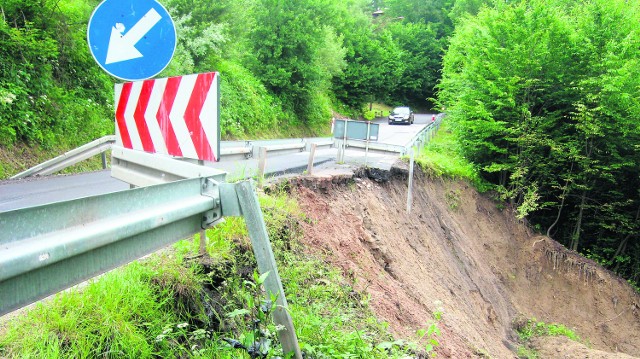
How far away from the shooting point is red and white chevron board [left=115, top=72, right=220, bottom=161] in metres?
3.39

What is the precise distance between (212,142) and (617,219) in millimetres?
18749

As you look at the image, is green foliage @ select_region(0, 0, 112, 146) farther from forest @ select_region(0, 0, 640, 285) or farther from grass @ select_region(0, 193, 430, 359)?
grass @ select_region(0, 193, 430, 359)

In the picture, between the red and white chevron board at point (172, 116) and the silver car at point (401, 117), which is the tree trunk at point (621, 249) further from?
the silver car at point (401, 117)

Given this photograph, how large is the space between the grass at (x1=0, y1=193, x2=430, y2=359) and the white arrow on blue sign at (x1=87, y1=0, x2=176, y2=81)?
1.64 metres

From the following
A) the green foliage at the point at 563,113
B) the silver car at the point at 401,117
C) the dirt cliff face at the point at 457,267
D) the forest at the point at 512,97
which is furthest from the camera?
the silver car at the point at 401,117

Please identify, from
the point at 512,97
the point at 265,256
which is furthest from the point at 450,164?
the point at 265,256

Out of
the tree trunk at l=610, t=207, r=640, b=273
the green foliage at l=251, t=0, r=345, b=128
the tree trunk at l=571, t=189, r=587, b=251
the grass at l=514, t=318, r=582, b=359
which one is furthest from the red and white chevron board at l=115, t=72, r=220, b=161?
the green foliage at l=251, t=0, r=345, b=128

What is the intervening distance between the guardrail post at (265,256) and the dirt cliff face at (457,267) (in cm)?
225

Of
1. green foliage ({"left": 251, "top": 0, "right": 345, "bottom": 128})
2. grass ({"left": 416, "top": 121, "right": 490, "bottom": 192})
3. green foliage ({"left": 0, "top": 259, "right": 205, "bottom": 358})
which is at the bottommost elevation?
grass ({"left": 416, "top": 121, "right": 490, "bottom": 192})

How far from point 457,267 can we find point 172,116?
11.0 m

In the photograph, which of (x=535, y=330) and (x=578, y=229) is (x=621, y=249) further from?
(x=535, y=330)

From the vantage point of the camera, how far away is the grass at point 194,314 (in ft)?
8.52

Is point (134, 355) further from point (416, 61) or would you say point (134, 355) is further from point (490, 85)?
point (416, 61)

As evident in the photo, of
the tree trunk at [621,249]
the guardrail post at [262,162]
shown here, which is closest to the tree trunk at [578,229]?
the tree trunk at [621,249]
